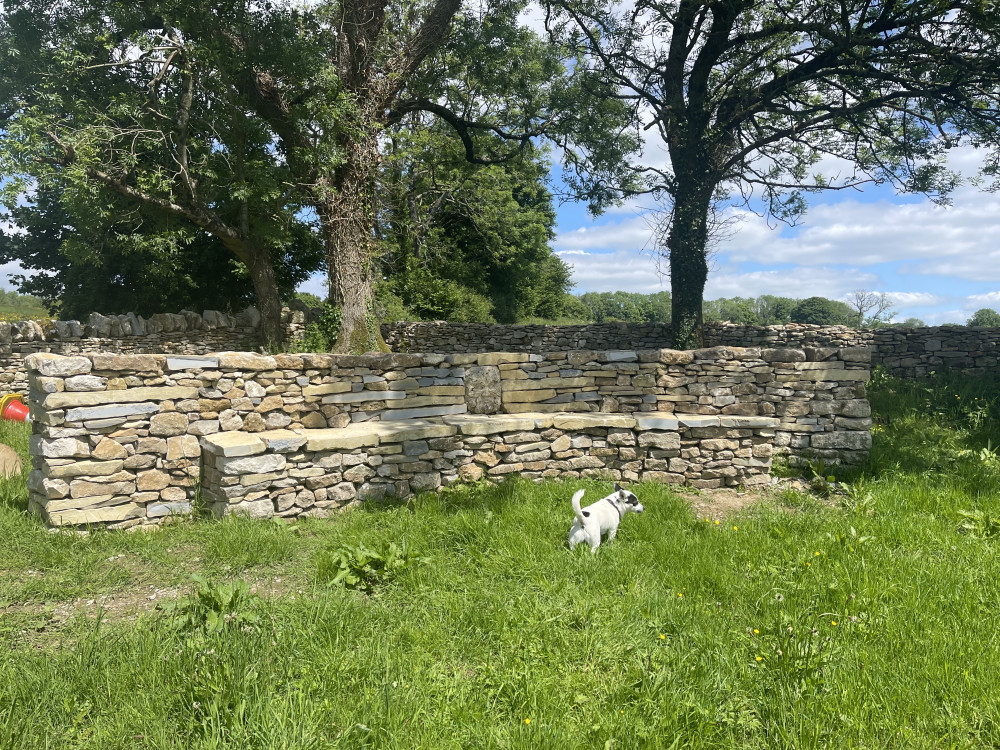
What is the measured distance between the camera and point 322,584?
3625mm

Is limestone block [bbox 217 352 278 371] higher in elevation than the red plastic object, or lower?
higher

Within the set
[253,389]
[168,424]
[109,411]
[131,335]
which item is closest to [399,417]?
[253,389]

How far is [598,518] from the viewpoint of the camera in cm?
413

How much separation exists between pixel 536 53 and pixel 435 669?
43.9ft

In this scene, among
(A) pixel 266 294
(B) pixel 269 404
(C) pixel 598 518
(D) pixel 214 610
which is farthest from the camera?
(A) pixel 266 294

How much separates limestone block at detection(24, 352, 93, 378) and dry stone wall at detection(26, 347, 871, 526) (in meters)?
0.01

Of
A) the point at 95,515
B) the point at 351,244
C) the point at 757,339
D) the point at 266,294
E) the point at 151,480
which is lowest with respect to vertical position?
the point at 95,515

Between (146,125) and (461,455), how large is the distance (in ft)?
36.9

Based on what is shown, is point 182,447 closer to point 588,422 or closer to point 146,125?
point 588,422

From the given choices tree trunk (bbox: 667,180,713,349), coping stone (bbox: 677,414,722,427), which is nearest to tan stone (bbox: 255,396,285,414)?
coping stone (bbox: 677,414,722,427)

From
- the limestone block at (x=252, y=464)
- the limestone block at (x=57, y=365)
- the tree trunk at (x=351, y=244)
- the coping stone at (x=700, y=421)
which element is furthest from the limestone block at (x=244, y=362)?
the tree trunk at (x=351, y=244)

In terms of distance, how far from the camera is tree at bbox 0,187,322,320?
13867mm

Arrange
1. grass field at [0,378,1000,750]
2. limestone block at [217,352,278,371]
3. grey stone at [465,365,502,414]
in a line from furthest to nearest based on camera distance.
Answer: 1. grey stone at [465,365,502,414]
2. limestone block at [217,352,278,371]
3. grass field at [0,378,1000,750]

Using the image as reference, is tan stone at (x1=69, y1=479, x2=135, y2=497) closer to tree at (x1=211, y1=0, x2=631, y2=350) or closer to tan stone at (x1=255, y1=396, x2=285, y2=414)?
tan stone at (x1=255, y1=396, x2=285, y2=414)
